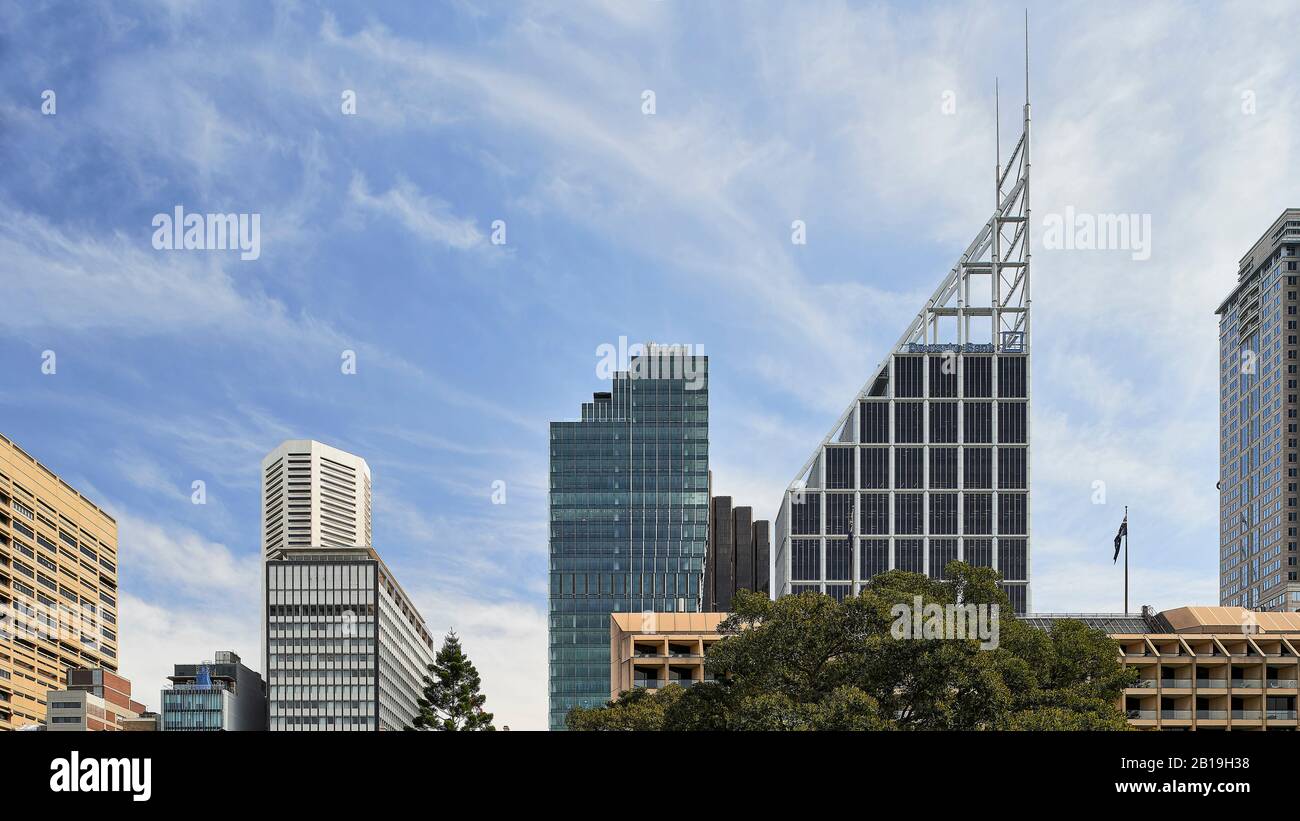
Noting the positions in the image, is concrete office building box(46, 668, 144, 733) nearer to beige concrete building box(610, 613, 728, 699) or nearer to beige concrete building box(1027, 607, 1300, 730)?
beige concrete building box(610, 613, 728, 699)

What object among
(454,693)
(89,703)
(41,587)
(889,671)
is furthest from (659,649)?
(41,587)

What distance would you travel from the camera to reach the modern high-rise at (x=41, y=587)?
16050cm

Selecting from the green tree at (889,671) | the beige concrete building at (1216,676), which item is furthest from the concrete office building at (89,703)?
the green tree at (889,671)

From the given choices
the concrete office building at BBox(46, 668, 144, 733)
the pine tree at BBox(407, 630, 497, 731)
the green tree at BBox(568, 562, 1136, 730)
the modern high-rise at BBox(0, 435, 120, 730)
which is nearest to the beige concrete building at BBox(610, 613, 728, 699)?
the pine tree at BBox(407, 630, 497, 731)

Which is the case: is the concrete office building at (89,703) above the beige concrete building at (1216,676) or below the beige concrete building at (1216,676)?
below

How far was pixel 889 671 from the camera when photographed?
47.2m

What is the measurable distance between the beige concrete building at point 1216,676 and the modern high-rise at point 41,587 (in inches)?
5003

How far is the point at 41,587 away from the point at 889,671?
154 m

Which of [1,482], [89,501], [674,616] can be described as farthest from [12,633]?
[674,616]

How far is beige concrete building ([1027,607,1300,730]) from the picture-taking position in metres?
118

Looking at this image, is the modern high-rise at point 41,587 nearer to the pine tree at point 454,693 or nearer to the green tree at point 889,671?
the pine tree at point 454,693

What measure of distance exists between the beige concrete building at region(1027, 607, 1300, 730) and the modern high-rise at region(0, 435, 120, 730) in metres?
127

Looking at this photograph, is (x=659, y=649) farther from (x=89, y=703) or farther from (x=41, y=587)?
(x=41, y=587)
